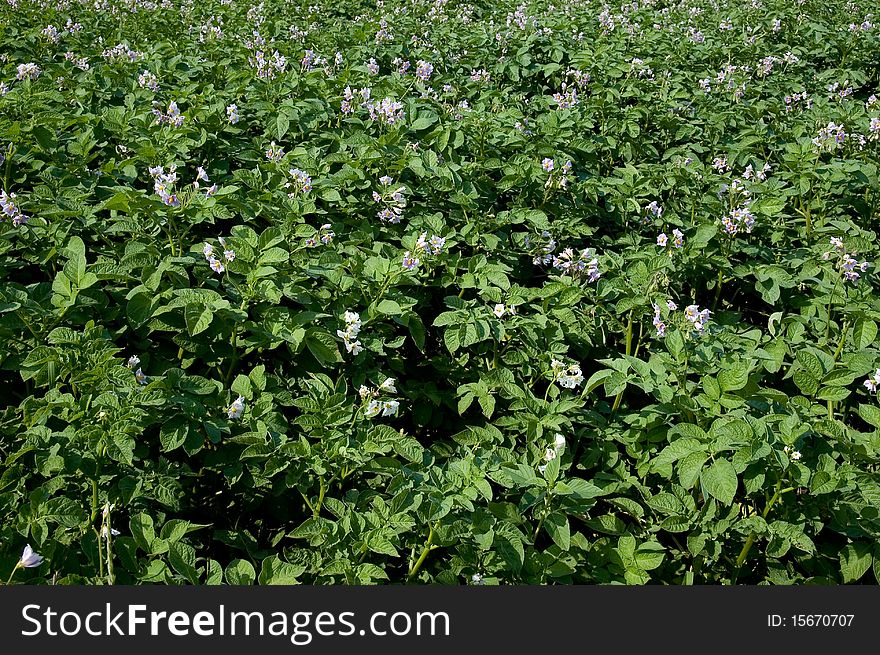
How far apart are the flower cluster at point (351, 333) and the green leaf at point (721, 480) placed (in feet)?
3.50

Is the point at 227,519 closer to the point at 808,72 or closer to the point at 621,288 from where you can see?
the point at 621,288

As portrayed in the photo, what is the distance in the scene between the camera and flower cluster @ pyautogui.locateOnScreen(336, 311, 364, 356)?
2484 mm

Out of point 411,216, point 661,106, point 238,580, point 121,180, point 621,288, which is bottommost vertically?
point 238,580

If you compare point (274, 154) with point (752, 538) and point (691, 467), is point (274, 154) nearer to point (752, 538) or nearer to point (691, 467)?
point (691, 467)

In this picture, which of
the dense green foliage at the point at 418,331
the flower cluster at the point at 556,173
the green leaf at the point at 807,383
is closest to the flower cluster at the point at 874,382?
the dense green foliage at the point at 418,331

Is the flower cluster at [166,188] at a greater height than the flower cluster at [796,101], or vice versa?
the flower cluster at [796,101]

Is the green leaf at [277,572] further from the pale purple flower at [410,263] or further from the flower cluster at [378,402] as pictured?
the pale purple flower at [410,263]

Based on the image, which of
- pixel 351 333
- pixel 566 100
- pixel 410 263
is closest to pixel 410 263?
pixel 410 263

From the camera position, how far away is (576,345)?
2852mm

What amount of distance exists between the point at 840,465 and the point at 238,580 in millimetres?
1668

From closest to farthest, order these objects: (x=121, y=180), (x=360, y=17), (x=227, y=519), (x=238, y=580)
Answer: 1. (x=238, y=580)
2. (x=227, y=519)
3. (x=121, y=180)
4. (x=360, y=17)

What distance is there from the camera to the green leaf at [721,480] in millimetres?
2086

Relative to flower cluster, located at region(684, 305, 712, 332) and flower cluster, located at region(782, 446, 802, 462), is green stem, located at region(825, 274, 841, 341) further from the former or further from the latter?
flower cluster, located at region(782, 446, 802, 462)

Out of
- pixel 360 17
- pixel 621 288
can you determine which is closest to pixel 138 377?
pixel 621 288
